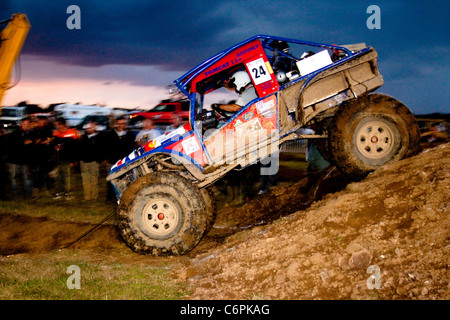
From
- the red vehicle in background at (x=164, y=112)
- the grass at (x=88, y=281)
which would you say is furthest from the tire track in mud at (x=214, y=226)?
the red vehicle in background at (x=164, y=112)

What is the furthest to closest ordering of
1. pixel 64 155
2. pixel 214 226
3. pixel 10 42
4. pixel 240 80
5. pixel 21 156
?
pixel 21 156, pixel 64 155, pixel 10 42, pixel 214 226, pixel 240 80

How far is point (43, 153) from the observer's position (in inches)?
435

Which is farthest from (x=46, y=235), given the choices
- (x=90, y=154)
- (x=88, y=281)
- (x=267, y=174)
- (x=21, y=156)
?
(x=267, y=174)

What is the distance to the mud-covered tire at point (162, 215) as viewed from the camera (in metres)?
5.45

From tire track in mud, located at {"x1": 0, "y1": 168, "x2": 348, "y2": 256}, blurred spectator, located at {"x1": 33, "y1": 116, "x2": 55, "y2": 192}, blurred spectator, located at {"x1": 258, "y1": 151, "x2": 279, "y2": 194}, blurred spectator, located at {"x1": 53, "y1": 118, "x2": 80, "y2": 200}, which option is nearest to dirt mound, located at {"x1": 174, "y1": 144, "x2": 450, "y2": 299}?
tire track in mud, located at {"x1": 0, "y1": 168, "x2": 348, "y2": 256}

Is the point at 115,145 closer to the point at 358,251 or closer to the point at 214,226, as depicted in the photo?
the point at 214,226

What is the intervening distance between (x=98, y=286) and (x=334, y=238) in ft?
9.35

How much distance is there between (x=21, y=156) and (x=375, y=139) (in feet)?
33.3

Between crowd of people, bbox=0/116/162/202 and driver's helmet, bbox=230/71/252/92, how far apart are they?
15.3 feet

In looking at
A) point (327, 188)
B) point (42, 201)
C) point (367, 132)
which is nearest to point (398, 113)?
point (367, 132)

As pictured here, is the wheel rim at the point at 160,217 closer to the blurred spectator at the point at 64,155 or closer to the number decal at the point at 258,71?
the number decal at the point at 258,71

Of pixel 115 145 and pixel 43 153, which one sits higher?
pixel 43 153
